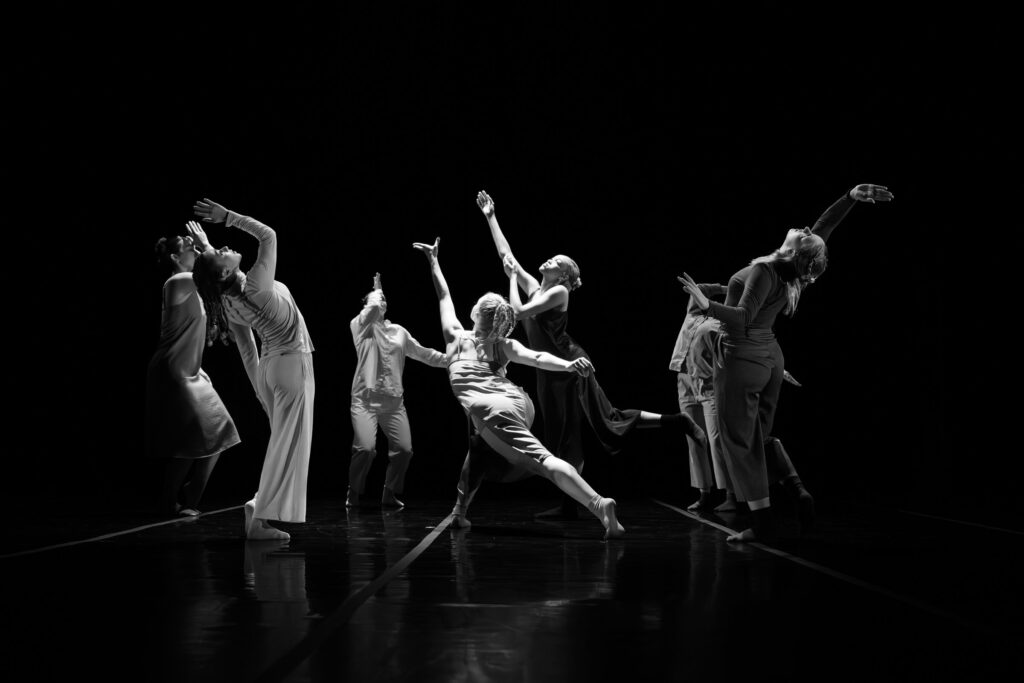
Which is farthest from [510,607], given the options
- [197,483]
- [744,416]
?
[197,483]

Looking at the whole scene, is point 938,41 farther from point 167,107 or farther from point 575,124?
point 167,107

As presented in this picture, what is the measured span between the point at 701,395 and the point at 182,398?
11.6 feet

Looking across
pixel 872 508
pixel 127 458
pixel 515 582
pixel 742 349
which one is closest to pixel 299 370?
pixel 515 582

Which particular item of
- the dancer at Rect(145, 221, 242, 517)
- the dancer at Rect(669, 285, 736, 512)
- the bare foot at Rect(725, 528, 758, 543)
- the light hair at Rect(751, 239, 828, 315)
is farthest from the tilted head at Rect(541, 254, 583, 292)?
the dancer at Rect(145, 221, 242, 517)

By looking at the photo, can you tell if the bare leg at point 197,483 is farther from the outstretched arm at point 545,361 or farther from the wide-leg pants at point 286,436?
the outstretched arm at point 545,361

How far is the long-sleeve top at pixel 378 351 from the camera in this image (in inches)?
256

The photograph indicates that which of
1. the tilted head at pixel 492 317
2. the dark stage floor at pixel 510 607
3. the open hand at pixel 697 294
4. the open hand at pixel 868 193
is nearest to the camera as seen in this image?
the dark stage floor at pixel 510 607

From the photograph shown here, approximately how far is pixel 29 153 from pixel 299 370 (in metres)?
5.78

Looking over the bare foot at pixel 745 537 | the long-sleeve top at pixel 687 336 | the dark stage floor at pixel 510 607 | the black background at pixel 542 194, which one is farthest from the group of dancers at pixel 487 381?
the black background at pixel 542 194

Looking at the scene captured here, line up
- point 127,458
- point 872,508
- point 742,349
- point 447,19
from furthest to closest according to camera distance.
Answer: point 127,458, point 447,19, point 872,508, point 742,349

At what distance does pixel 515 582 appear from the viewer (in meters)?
3.11

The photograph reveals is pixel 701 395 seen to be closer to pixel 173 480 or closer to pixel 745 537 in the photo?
pixel 745 537

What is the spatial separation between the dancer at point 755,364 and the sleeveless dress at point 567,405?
1354mm

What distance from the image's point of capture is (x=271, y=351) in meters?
4.44
